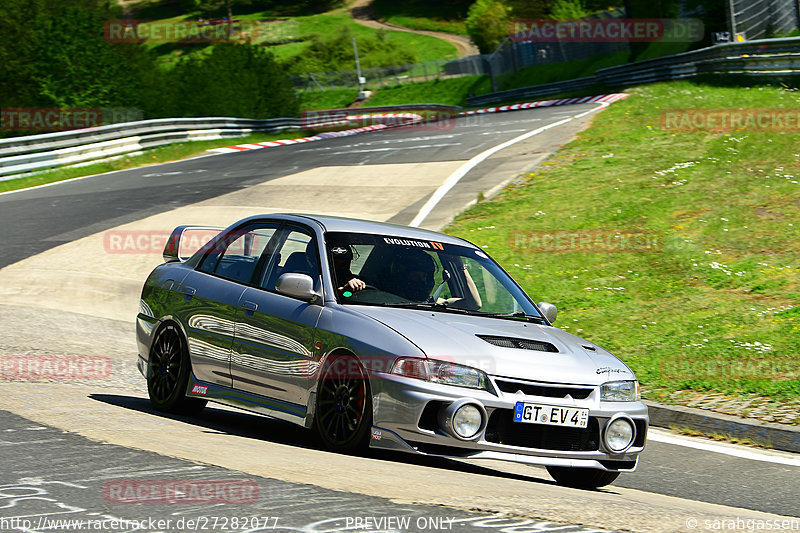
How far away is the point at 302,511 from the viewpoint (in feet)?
13.8

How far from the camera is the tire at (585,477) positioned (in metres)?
6.54

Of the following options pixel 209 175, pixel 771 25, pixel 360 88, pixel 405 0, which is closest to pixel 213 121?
pixel 209 175

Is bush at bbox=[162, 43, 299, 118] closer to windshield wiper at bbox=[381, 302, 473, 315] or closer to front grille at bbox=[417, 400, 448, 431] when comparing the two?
windshield wiper at bbox=[381, 302, 473, 315]

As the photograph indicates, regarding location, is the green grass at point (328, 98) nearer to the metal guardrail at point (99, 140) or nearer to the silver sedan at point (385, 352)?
the metal guardrail at point (99, 140)

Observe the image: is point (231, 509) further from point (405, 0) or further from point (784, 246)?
point (405, 0)

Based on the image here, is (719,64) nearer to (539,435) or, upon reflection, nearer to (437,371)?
(539,435)

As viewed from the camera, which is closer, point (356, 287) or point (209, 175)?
point (356, 287)

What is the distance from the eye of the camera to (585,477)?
21.6 feet

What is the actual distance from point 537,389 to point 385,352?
930mm

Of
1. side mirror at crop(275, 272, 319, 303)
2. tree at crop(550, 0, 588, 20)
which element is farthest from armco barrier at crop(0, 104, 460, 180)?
tree at crop(550, 0, 588, 20)

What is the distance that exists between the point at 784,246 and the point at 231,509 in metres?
11.7

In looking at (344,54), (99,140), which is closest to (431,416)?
(99,140)

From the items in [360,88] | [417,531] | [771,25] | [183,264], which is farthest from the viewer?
[360,88]

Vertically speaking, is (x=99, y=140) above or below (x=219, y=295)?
above
